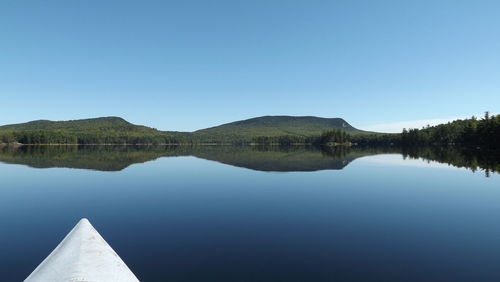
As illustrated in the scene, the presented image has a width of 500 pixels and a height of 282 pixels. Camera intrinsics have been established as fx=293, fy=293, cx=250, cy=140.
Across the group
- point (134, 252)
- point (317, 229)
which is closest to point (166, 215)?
point (134, 252)

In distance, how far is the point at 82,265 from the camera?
869 centimetres

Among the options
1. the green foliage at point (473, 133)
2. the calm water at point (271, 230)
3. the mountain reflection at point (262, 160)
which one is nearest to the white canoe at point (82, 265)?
the calm water at point (271, 230)

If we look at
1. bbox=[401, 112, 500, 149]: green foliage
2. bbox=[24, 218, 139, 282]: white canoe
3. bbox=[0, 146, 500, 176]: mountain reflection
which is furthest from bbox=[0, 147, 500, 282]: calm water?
bbox=[401, 112, 500, 149]: green foliage

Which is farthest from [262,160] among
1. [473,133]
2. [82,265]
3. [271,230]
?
[473,133]

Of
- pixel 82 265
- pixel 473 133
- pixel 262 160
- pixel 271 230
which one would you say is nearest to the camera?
pixel 82 265

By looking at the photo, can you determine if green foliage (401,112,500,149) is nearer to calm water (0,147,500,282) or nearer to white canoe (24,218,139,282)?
calm water (0,147,500,282)

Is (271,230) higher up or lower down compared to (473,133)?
lower down

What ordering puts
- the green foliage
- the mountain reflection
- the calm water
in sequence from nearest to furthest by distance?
the calm water < the mountain reflection < the green foliage

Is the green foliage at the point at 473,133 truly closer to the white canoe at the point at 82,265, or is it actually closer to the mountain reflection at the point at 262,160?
the mountain reflection at the point at 262,160

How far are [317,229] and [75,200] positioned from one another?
80.5 feet

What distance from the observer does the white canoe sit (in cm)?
815

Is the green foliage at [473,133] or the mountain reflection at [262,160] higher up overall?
the green foliage at [473,133]

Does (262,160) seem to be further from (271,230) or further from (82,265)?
(82,265)

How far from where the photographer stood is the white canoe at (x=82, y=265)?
26.7 feet
